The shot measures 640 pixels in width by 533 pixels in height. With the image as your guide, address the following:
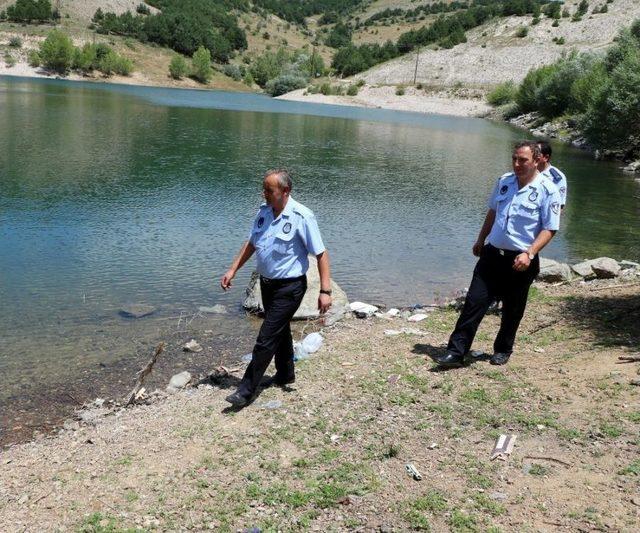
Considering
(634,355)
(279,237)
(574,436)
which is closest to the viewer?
(574,436)

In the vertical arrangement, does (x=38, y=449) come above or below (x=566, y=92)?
below

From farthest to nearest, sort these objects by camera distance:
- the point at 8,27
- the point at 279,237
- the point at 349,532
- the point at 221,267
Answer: the point at 8,27, the point at 221,267, the point at 279,237, the point at 349,532

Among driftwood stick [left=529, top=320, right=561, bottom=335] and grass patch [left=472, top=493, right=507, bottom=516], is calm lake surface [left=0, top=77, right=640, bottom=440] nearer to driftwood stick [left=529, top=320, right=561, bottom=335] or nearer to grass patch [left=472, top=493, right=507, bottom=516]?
driftwood stick [left=529, top=320, right=561, bottom=335]

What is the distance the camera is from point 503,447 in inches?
249

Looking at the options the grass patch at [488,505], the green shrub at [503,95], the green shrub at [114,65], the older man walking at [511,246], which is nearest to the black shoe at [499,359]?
the older man walking at [511,246]

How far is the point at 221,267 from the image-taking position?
16.0m

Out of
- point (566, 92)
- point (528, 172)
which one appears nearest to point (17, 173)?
point (528, 172)

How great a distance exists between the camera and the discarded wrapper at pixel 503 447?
6.18 meters

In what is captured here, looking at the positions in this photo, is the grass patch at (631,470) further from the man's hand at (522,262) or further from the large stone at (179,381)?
the large stone at (179,381)

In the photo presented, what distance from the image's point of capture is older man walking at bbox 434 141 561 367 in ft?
25.4

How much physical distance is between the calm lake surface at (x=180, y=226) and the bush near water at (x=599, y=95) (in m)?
2.88

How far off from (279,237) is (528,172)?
314cm

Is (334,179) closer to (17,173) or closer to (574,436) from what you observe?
(17,173)

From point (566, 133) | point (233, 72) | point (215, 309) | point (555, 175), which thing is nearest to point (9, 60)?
point (233, 72)
